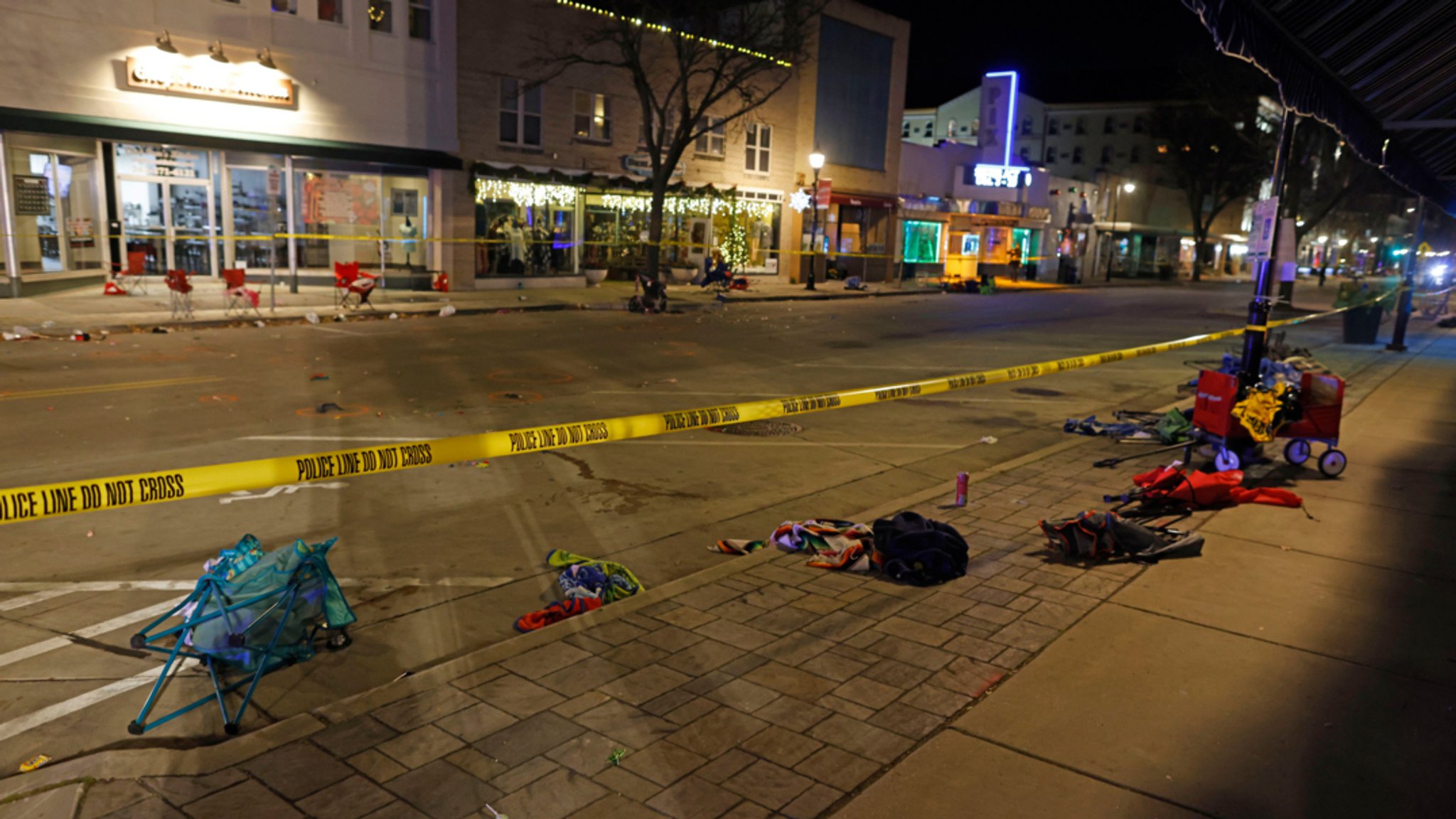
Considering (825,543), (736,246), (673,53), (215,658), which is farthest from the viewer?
(736,246)

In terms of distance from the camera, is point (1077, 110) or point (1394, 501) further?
point (1077, 110)

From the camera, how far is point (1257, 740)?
4.18 meters

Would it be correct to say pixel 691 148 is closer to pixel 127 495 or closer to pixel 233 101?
pixel 233 101

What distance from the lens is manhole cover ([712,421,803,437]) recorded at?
10.9 metres

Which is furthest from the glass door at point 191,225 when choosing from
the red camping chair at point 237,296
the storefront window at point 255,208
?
the red camping chair at point 237,296

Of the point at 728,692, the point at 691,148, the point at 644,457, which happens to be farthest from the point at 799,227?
the point at 728,692

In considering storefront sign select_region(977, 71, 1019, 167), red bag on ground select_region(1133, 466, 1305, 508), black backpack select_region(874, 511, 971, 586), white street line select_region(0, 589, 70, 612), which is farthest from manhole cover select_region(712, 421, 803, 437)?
storefront sign select_region(977, 71, 1019, 167)

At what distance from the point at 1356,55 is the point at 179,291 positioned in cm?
1947

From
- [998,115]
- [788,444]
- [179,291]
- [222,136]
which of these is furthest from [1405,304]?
[998,115]

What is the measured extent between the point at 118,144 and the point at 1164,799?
2612 cm

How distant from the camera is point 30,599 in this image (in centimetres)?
558

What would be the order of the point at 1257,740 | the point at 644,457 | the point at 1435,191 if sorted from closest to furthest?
the point at 1257,740
the point at 644,457
the point at 1435,191

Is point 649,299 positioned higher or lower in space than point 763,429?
higher

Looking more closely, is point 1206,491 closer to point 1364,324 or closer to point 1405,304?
point 1405,304
